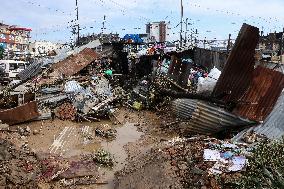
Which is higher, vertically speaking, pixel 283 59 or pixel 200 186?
pixel 283 59

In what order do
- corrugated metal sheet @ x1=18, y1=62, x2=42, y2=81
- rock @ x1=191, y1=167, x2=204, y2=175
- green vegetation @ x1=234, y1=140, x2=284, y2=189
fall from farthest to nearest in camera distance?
corrugated metal sheet @ x1=18, y1=62, x2=42, y2=81, rock @ x1=191, y1=167, x2=204, y2=175, green vegetation @ x1=234, y1=140, x2=284, y2=189

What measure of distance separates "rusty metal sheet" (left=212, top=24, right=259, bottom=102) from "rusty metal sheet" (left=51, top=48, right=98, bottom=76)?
498 inches

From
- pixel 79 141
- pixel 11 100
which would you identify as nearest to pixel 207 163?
pixel 79 141

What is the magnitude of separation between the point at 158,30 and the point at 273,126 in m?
38.2

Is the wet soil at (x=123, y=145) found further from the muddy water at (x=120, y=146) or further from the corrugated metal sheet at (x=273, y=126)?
the corrugated metal sheet at (x=273, y=126)

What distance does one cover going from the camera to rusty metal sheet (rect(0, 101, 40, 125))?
48.9ft

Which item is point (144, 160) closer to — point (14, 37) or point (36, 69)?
point (36, 69)

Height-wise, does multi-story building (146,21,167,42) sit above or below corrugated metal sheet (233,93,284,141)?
above

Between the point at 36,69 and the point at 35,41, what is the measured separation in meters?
55.6

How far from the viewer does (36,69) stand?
992 inches

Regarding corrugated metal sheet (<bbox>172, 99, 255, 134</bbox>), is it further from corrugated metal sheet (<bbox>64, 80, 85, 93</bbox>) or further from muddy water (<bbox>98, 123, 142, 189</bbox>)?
corrugated metal sheet (<bbox>64, 80, 85, 93</bbox>)

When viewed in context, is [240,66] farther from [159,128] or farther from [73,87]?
[73,87]

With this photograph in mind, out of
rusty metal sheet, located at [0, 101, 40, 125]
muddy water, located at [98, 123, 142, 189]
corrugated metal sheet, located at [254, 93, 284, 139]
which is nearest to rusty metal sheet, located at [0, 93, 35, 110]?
rusty metal sheet, located at [0, 101, 40, 125]

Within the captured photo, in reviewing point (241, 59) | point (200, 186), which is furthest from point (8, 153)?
point (241, 59)
